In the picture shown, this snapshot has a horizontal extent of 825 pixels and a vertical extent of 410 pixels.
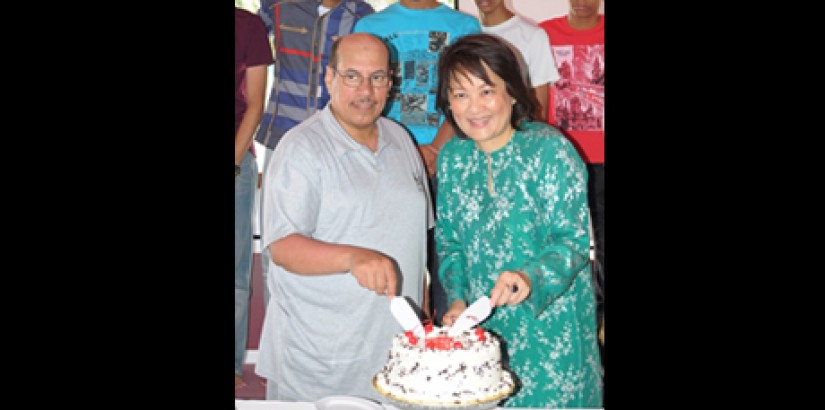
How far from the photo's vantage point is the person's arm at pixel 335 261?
6.88 ft

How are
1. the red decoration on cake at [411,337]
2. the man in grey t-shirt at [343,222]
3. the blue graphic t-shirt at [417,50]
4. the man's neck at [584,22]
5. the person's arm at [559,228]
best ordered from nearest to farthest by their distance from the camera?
1. the red decoration on cake at [411,337]
2. the person's arm at [559,228]
3. the man in grey t-shirt at [343,222]
4. the blue graphic t-shirt at [417,50]
5. the man's neck at [584,22]

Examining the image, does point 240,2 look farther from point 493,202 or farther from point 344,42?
point 493,202

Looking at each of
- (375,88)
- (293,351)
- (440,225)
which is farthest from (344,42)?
(293,351)

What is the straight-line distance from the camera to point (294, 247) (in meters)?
2.30

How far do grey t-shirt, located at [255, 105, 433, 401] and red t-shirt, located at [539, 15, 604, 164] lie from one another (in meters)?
0.88

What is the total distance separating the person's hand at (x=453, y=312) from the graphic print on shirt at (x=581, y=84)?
1.22 meters

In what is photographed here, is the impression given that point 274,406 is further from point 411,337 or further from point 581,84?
point 581,84

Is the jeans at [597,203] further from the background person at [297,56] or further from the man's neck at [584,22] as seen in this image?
the background person at [297,56]

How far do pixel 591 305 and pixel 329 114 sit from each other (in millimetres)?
1005

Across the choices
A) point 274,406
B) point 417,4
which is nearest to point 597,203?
point 417,4

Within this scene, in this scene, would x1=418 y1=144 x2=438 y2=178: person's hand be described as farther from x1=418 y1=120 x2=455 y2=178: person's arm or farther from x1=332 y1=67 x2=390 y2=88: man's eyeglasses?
x1=332 y1=67 x2=390 y2=88: man's eyeglasses

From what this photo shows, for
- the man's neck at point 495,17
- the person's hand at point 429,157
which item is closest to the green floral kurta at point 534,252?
the person's hand at point 429,157

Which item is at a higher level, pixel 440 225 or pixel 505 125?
pixel 505 125

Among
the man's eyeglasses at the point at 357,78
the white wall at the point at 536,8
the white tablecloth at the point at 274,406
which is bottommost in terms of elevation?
the white tablecloth at the point at 274,406
